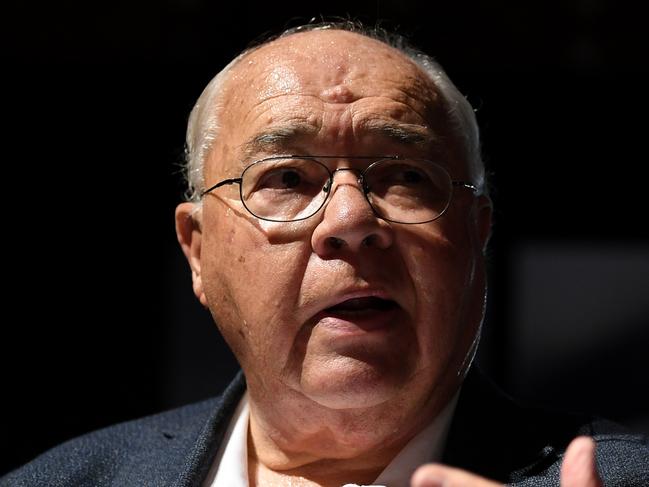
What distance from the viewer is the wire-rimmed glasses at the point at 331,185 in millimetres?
1739

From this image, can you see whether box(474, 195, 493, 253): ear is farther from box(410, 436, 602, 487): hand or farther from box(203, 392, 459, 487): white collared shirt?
box(410, 436, 602, 487): hand

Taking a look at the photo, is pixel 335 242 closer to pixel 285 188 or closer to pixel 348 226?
pixel 348 226

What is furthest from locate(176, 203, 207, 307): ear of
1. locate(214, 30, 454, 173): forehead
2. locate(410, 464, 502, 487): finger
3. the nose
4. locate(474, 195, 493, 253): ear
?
locate(410, 464, 502, 487): finger

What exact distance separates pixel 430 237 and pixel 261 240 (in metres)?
0.27

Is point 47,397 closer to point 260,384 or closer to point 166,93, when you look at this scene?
point 166,93

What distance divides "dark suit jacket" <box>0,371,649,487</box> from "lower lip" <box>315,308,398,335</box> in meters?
0.24

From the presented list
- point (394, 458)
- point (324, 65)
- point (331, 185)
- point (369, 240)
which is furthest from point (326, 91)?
point (394, 458)

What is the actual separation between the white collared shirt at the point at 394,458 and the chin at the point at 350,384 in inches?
4.8

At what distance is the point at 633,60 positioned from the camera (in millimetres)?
3029

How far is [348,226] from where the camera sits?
1.66 meters

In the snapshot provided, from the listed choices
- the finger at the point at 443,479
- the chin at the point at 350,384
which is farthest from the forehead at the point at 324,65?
the finger at the point at 443,479

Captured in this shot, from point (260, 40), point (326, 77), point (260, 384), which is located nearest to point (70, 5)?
point (260, 40)

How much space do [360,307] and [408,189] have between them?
0.74 feet

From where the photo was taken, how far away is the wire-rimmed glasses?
1.74 meters
